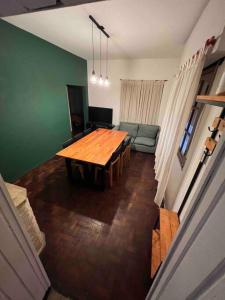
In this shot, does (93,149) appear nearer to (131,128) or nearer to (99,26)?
(99,26)

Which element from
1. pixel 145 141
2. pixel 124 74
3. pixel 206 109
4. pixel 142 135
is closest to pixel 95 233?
pixel 206 109

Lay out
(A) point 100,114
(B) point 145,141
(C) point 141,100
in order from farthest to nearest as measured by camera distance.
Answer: (A) point 100,114 → (C) point 141,100 → (B) point 145,141

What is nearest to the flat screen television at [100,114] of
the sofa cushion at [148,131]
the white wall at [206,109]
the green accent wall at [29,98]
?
the sofa cushion at [148,131]

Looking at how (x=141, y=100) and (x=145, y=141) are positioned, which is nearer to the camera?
(x=145, y=141)

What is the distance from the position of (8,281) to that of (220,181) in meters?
1.31

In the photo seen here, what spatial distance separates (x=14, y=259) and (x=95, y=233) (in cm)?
115

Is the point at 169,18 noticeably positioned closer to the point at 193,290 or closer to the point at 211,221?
the point at 211,221

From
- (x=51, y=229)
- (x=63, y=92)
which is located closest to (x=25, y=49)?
(x=63, y=92)

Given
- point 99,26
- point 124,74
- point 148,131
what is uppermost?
point 99,26

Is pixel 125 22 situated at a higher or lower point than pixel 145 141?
higher

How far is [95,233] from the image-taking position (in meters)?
1.77

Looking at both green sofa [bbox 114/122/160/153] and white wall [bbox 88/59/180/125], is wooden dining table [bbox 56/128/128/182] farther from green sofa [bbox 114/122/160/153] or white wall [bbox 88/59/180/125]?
white wall [bbox 88/59/180/125]

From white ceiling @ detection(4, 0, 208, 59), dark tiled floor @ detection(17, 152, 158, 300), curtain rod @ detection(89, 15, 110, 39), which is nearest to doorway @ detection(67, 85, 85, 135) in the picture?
white ceiling @ detection(4, 0, 208, 59)

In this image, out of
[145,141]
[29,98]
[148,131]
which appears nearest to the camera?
[29,98]
